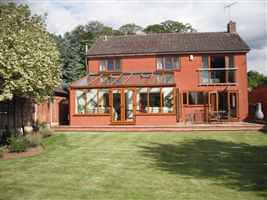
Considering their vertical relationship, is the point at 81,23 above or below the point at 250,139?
above

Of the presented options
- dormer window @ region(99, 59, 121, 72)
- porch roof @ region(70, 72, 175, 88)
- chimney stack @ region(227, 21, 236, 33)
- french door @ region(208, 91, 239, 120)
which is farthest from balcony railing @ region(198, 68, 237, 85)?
dormer window @ region(99, 59, 121, 72)

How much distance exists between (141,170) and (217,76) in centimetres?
1687

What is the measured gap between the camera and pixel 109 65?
25.7m

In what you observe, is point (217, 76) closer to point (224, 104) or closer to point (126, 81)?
point (224, 104)

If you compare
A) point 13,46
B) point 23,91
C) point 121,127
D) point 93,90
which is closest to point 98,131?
point 121,127

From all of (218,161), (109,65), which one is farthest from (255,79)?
(218,161)

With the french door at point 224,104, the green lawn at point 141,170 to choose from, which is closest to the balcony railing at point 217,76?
the french door at point 224,104

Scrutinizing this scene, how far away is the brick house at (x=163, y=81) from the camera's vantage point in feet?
65.8

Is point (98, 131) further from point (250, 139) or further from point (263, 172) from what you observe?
point (263, 172)

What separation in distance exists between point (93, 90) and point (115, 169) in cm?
1201

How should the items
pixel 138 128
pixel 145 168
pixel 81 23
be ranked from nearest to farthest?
pixel 145 168 → pixel 138 128 → pixel 81 23

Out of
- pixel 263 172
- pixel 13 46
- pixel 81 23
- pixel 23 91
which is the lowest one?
pixel 263 172

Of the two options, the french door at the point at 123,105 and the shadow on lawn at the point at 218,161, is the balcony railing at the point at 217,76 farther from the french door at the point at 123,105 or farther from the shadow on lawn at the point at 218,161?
the shadow on lawn at the point at 218,161

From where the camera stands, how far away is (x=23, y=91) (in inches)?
510
